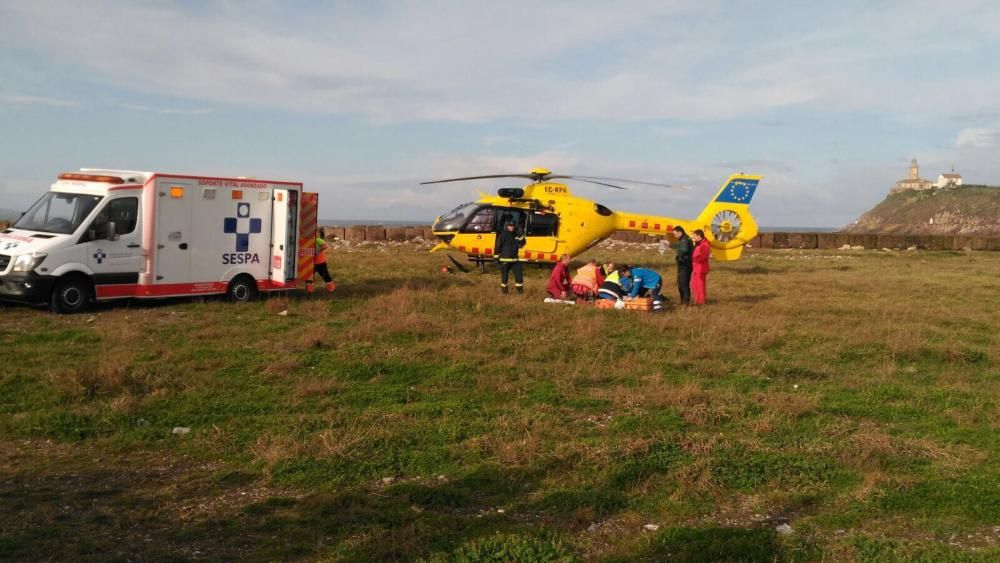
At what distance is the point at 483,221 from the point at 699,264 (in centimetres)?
697

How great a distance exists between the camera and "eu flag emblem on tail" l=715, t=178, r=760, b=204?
2316 cm

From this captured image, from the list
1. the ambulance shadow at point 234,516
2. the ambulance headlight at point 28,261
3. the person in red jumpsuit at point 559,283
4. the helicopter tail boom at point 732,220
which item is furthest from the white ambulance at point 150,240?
the helicopter tail boom at point 732,220

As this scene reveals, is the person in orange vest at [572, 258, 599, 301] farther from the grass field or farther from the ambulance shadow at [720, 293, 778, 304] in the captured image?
the ambulance shadow at [720, 293, 778, 304]

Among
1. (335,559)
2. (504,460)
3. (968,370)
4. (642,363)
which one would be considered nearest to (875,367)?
(968,370)

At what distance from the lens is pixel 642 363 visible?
10.3 metres

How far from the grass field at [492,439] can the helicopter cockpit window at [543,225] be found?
8.41 metres

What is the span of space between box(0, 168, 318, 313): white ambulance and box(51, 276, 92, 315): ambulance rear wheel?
0.02 meters

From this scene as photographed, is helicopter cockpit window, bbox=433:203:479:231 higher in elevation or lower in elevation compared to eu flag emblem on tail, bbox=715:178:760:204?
lower

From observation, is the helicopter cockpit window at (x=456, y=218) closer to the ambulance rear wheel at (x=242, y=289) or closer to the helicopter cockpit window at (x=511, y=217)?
the helicopter cockpit window at (x=511, y=217)

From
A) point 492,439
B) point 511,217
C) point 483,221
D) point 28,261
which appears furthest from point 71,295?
point 511,217

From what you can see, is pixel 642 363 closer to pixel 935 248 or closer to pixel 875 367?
pixel 875 367

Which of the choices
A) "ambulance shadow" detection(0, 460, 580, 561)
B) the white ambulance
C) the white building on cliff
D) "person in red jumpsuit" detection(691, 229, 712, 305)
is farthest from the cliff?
"ambulance shadow" detection(0, 460, 580, 561)

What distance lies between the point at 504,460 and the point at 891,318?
35.3ft

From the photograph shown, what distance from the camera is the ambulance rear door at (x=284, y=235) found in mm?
15328
